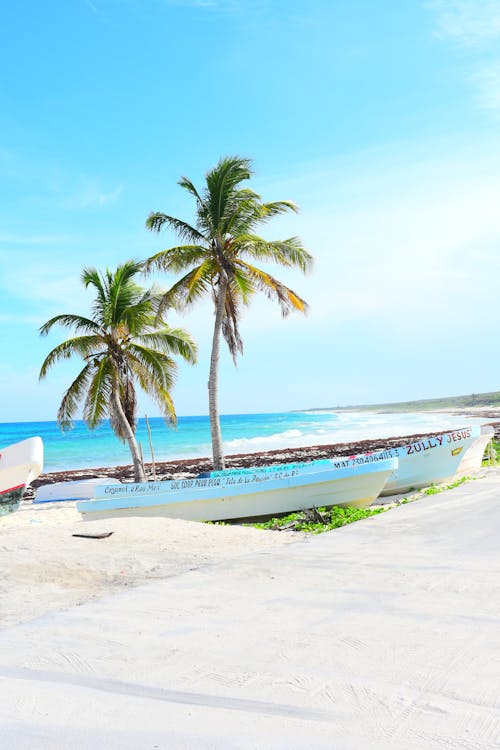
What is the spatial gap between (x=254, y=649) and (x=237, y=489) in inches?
279

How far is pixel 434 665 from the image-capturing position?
332cm

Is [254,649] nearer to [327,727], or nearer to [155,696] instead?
[155,696]

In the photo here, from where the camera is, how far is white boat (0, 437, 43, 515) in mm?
13734

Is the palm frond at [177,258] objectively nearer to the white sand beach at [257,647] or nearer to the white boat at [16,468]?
the white boat at [16,468]

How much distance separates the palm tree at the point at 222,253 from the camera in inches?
615

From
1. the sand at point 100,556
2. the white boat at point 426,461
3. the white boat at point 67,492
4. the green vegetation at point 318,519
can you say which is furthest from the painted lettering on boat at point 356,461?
the white boat at point 67,492

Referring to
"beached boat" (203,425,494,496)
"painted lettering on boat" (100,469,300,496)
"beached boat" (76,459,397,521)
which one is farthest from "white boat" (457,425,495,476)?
"painted lettering on boat" (100,469,300,496)

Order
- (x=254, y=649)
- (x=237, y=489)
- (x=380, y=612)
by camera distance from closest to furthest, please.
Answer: (x=254, y=649) → (x=380, y=612) → (x=237, y=489)

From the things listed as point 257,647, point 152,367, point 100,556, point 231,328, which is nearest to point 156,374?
point 152,367

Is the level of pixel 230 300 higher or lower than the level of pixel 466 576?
higher

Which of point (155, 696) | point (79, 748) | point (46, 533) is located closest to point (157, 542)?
point (46, 533)

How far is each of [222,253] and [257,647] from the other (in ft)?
42.2

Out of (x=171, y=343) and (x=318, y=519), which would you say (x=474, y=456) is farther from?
(x=171, y=343)

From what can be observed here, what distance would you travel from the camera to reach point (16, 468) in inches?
544
